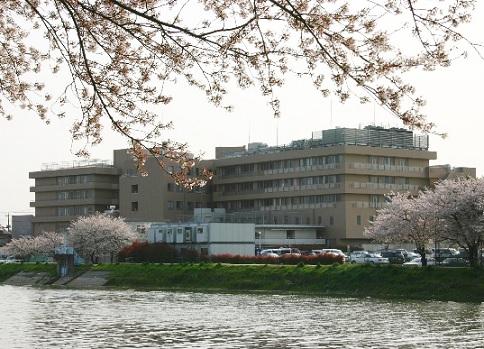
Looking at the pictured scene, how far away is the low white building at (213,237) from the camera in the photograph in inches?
3342

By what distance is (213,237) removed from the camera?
84.9 m

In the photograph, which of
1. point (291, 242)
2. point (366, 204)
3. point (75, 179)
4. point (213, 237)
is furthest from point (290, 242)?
point (75, 179)

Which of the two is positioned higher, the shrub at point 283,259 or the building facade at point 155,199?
the building facade at point 155,199

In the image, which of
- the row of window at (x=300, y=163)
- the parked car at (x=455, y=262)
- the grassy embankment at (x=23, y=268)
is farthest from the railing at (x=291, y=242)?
the parked car at (x=455, y=262)

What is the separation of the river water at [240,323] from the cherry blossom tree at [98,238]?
37335mm

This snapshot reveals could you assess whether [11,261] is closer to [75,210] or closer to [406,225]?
[75,210]

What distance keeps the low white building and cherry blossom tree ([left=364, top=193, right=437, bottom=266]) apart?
24946mm

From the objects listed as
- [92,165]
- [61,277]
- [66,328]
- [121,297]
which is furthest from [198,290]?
[92,165]

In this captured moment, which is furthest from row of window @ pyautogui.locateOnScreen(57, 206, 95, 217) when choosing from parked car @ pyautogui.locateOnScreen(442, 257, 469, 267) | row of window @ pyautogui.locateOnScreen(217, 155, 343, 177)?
parked car @ pyautogui.locateOnScreen(442, 257, 469, 267)

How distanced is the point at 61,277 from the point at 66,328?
4632cm

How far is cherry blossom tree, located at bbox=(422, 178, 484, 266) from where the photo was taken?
5234cm

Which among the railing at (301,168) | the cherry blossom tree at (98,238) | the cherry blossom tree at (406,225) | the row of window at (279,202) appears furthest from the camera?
the row of window at (279,202)

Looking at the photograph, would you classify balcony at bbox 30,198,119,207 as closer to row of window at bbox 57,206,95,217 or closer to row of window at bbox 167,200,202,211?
row of window at bbox 57,206,95,217

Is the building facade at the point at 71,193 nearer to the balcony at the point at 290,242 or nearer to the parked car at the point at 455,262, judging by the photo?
the balcony at the point at 290,242
